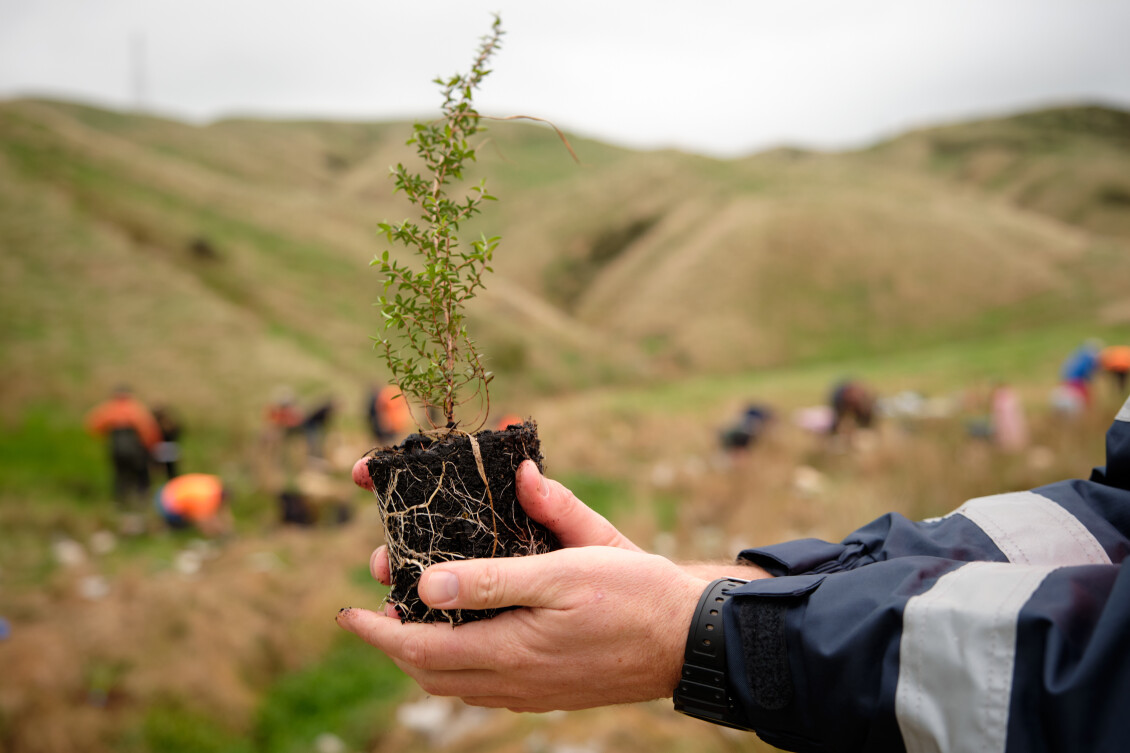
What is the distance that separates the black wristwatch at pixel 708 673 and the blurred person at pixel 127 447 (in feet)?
46.9

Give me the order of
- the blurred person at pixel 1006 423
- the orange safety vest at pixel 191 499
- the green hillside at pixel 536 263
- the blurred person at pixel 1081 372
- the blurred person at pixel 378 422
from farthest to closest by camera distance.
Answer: the green hillside at pixel 536 263 < the blurred person at pixel 378 422 < the blurred person at pixel 1081 372 < the orange safety vest at pixel 191 499 < the blurred person at pixel 1006 423

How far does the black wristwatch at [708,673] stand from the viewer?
1.69 metres

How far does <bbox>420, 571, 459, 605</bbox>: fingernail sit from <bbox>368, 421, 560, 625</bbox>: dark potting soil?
0.24 meters

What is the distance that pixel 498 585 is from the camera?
5.79 ft

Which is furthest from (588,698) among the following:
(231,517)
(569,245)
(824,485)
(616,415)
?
(569,245)

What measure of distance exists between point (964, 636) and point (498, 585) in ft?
3.57

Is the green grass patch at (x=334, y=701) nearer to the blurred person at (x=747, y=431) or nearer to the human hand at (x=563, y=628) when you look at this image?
the human hand at (x=563, y=628)

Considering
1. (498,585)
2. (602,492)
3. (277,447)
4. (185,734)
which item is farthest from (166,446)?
(498,585)

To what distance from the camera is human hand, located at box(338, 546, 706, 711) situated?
1765 millimetres

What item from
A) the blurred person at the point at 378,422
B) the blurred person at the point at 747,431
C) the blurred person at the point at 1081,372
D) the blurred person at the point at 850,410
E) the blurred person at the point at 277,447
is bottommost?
the blurred person at the point at 277,447

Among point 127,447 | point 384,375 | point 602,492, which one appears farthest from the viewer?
point 384,375

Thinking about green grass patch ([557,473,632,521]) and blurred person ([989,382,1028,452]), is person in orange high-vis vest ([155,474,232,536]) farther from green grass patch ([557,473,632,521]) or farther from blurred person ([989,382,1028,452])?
blurred person ([989,382,1028,452])

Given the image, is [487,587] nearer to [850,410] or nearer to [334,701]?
[334,701]

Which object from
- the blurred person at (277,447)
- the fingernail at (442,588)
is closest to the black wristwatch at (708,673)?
the fingernail at (442,588)
